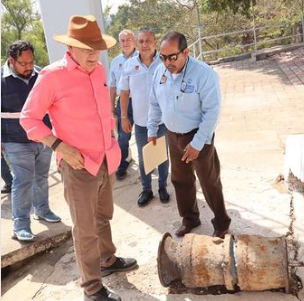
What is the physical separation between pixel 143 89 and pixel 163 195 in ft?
3.44

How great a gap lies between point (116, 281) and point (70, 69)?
1.53 metres

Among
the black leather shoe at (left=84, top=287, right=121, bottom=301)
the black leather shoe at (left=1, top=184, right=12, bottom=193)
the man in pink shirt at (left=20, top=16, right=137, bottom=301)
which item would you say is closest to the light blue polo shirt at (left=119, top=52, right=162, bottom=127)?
the man in pink shirt at (left=20, top=16, right=137, bottom=301)

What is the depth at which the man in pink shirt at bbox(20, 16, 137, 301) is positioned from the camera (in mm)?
2275

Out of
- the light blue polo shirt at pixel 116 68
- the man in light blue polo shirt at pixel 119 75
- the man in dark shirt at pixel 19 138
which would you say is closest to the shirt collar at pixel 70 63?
the man in dark shirt at pixel 19 138

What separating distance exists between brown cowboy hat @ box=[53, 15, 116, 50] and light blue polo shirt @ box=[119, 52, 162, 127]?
1.40 m

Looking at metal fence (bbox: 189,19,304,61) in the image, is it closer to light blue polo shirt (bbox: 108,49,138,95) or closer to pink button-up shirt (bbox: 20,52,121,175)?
light blue polo shirt (bbox: 108,49,138,95)

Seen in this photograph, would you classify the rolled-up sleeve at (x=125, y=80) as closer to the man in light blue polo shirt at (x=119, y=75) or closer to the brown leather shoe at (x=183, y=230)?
the man in light blue polo shirt at (x=119, y=75)

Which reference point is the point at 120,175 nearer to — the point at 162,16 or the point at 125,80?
the point at 125,80

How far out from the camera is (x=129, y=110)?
4566mm

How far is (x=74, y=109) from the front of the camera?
2.34 meters

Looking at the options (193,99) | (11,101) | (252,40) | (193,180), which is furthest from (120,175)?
(252,40)

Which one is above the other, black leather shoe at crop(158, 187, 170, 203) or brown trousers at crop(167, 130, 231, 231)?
brown trousers at crop(167, 130, 231, 231)

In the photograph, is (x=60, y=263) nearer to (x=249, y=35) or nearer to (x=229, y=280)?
(x=229, y=280)

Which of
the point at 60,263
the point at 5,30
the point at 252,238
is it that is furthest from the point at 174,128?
the point at 5,30
